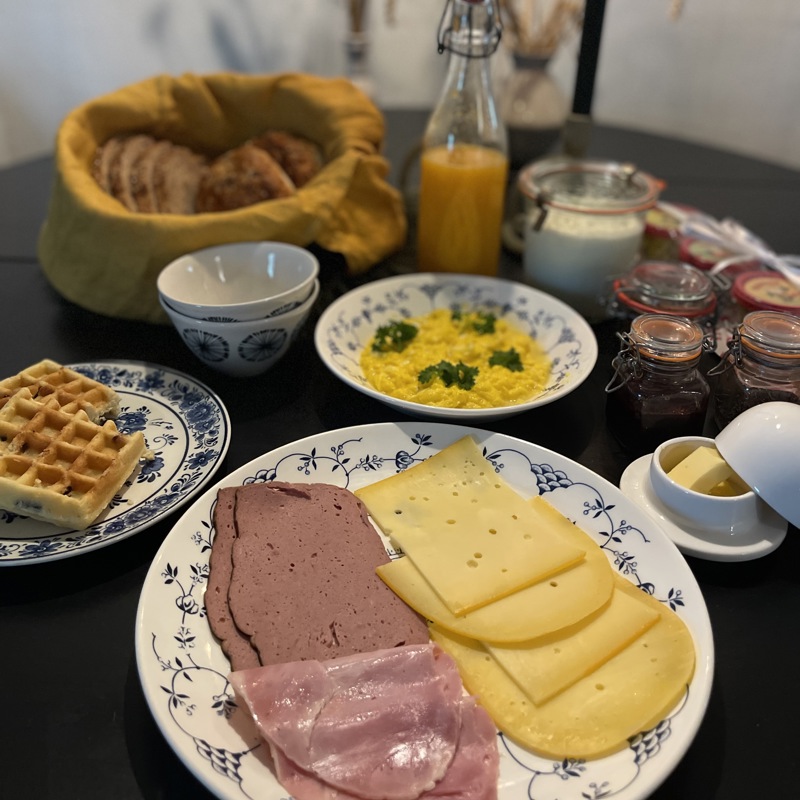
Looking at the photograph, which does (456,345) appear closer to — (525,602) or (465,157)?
(465,157)

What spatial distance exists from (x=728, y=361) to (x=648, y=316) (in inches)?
6.7

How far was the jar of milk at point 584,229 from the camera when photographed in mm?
1606

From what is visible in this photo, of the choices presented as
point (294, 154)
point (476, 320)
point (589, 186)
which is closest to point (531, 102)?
point (589, 186)

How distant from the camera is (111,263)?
155 centimetres

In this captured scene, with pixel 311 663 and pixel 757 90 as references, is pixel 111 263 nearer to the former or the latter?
pixel 311 663

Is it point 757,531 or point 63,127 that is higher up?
point 63,127

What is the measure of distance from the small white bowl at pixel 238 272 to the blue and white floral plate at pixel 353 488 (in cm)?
45

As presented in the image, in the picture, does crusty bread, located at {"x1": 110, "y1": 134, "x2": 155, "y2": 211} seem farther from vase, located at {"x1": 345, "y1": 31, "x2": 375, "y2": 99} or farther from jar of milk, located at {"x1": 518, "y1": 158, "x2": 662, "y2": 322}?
vase, located at {"x1": 345, "y1": 31, "x2": 375, "y2": 99}

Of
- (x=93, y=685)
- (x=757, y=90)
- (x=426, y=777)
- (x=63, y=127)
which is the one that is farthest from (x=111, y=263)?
(x=757, y=90)

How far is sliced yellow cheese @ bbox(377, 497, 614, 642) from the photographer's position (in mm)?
929

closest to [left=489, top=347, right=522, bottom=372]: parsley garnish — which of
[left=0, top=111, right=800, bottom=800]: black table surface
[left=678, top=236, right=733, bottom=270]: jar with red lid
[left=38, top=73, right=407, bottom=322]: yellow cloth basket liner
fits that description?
[left=0, top=111, right=800, bottom=800]: black table surface

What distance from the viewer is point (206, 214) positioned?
1598mm

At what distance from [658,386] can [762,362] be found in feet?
0.59

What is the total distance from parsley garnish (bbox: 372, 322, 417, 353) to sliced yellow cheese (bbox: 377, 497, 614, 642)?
1.92ft
